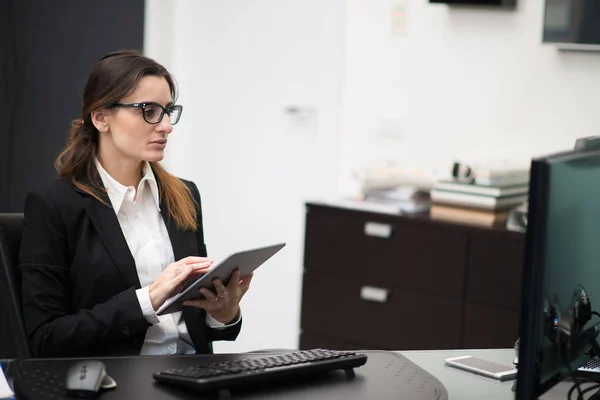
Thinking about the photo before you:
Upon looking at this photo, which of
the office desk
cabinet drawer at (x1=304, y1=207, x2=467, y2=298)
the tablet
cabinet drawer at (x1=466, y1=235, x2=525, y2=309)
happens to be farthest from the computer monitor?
cabinet drawer at (x1=304, y1=207, x2=467, y2=298)

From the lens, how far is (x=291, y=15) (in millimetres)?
4465

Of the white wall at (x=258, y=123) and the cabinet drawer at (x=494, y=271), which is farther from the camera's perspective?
the white wall at (x=258, y=123)

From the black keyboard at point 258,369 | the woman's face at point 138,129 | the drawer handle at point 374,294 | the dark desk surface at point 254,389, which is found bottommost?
the drawer handle at point 374,294

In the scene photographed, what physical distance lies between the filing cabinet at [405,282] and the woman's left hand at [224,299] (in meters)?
1.36

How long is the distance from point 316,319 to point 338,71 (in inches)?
47.2

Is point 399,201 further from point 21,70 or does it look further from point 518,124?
point 21,70

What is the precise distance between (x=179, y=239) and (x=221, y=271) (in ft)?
1.53

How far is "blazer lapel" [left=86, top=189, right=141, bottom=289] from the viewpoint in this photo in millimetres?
2287

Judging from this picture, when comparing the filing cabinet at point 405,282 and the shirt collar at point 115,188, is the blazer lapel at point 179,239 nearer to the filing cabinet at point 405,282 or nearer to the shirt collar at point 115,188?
the shirt collar at point 115,188

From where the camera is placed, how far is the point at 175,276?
2.12 meters

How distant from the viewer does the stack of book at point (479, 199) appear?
3.50 meters

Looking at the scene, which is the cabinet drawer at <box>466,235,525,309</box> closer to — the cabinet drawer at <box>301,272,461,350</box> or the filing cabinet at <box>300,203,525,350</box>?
the filing cabinet at <box>300,203,525,350</box>

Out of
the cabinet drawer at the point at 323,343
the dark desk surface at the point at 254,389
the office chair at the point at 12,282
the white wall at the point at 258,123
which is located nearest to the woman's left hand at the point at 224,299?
the dark desk surface at the point at 254,389

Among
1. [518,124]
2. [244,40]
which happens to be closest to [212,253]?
[244,40]
